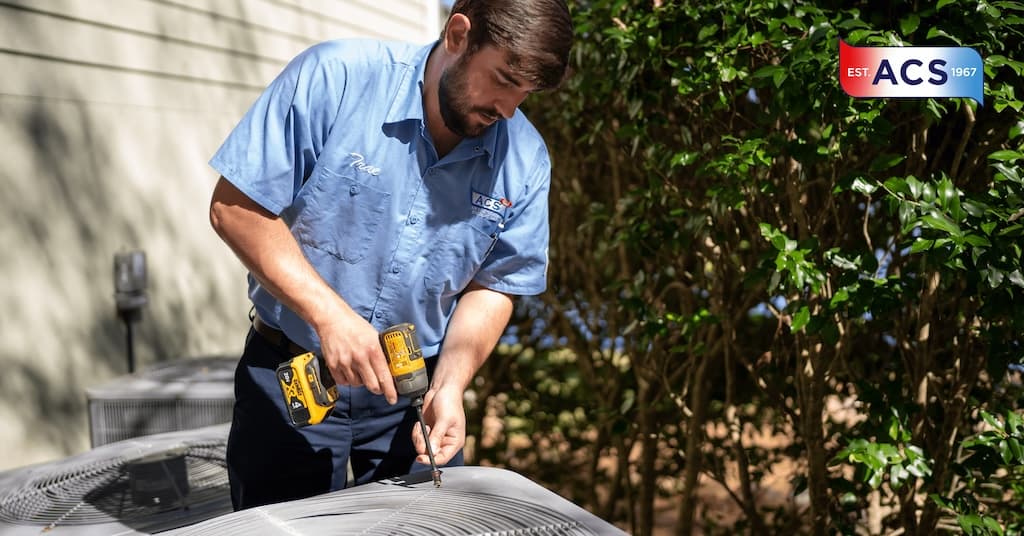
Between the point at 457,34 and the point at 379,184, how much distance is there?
1.33 feet

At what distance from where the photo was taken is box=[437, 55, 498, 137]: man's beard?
2148 millimetres

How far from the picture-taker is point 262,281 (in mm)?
2070

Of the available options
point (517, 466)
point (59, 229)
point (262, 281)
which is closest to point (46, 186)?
point (59, 229)

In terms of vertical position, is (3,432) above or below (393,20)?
below

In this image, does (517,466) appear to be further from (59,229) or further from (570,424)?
(59,229)

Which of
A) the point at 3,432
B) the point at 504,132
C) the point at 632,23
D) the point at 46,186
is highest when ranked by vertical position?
the point at 632,23

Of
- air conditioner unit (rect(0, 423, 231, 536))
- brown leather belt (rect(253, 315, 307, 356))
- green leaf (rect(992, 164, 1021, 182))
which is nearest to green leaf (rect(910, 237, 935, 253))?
green leaf (rect(992, 164, 1021, 182))

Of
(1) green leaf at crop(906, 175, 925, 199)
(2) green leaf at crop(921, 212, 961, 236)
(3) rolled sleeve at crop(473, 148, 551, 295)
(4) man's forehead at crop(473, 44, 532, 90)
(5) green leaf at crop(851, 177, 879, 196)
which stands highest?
(4) man's forehead at crop(473, 44, 532, 90)

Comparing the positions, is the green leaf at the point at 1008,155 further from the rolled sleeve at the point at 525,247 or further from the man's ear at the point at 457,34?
the man's ear at the point at 457,34

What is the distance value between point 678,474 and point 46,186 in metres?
3.24

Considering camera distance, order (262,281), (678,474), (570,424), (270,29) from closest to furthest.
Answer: (262,281) < (678,474) < (270,29) < (570,424)

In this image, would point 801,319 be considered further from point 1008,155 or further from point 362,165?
point 362,165

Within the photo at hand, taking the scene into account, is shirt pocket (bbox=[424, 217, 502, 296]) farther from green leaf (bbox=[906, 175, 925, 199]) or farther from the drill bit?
green leaf (bbox=[906, 175, 925, 199])

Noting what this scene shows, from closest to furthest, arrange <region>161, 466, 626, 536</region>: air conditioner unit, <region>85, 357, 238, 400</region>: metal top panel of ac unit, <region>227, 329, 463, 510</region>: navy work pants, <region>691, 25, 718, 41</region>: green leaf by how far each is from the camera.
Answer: <region>161, 466, 626, 536</region>: air conditioner unit → <region>227, 329, 463, 510</region>: navy work pants → <region>691, 25, 718, 41</region>: green leaf → <region>85, 357, 238, 400</region>: metal top panel of ac unit
